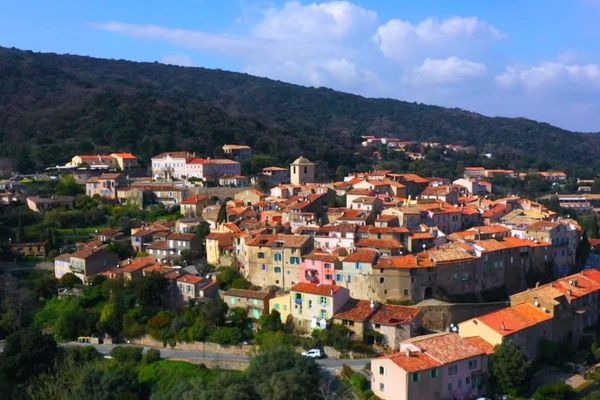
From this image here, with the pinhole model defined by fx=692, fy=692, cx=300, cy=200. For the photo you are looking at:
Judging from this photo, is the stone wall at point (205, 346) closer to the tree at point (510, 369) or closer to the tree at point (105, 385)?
the tree at point (105, 385)

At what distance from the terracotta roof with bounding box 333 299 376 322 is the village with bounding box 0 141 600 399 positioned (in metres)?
0.10

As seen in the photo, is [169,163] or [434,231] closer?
[434,231]

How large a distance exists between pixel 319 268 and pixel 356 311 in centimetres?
379

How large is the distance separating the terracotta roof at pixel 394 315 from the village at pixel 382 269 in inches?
2.8

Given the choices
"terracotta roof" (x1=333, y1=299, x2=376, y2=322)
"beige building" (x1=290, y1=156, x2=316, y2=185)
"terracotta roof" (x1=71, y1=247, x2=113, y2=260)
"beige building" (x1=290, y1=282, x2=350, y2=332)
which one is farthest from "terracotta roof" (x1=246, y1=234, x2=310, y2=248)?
"beige building" (x1=290, y1=156, x2=316, y2=185)

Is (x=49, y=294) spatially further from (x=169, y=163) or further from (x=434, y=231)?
(x=169, y=163)

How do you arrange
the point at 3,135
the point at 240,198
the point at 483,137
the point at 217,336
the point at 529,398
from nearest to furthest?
the point at 529,398
the point at 217,336
the point at 240,198
the point at 3,135
the point at 483,137

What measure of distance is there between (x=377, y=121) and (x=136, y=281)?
165 metres

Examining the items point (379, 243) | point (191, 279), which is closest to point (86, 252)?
point (191, 279)

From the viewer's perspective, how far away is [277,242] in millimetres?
38281

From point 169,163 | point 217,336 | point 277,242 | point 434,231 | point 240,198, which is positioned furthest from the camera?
point 169,163

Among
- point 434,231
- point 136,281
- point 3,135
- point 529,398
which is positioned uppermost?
point 3,135

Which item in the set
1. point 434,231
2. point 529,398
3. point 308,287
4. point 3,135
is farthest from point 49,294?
point 3,135

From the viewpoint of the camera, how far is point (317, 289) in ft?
111
